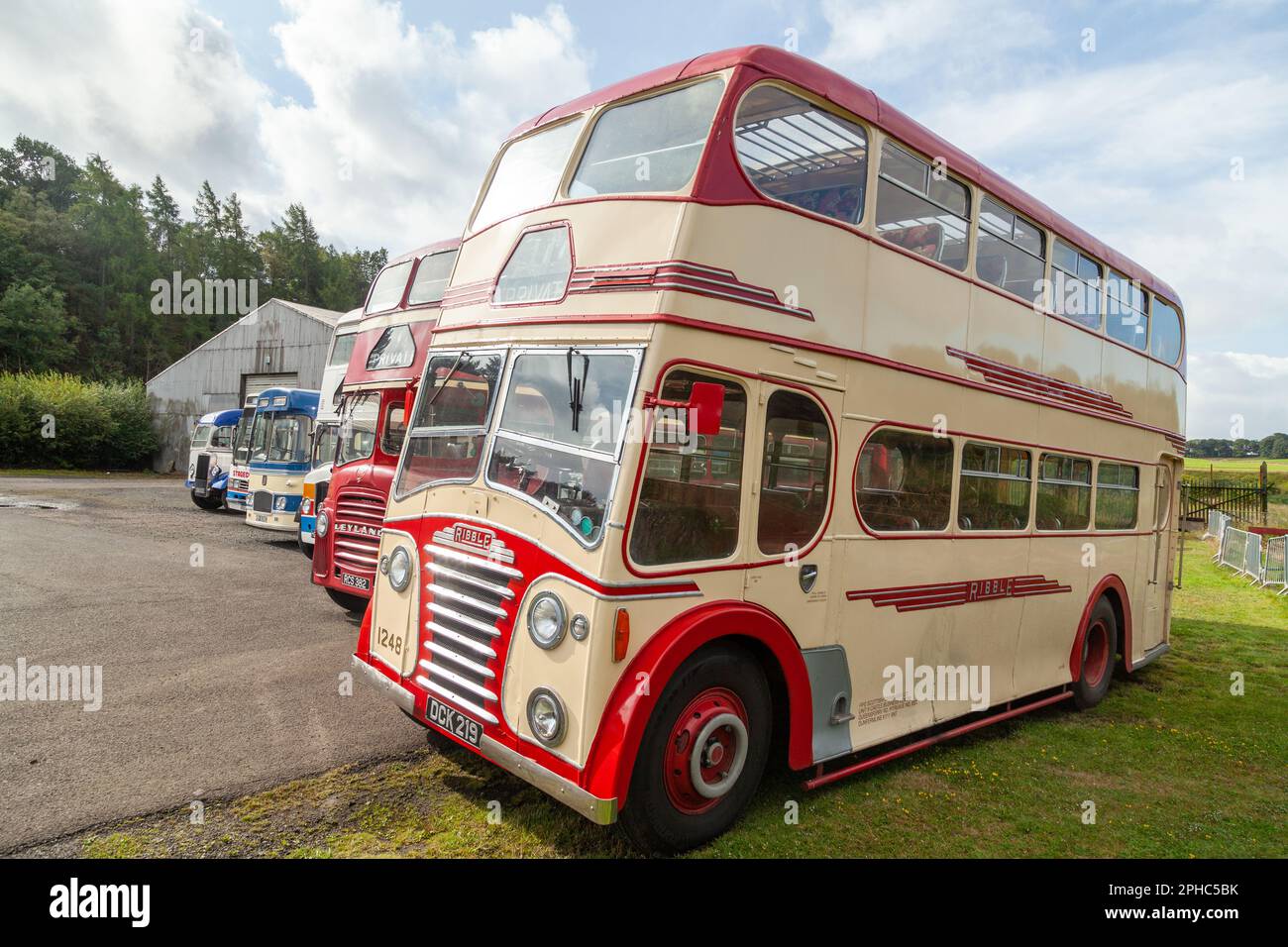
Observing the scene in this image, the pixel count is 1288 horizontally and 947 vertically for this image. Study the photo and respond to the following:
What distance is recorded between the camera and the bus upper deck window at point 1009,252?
6.19m

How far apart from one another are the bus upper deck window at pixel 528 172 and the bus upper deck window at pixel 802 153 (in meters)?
1.15

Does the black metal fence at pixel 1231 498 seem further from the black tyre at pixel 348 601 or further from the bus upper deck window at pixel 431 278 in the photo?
the black tyre at pixel 348 601

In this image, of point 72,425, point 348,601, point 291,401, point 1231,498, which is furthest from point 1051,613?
point 72,425

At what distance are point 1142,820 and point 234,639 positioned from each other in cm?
819

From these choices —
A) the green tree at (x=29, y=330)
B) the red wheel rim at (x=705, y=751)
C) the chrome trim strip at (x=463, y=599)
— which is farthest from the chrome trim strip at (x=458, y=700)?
the green tree at (x=29, y=330)

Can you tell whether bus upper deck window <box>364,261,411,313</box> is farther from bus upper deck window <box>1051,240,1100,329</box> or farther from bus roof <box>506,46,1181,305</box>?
bus upper deck window <box>1051,240,1100,329</box>

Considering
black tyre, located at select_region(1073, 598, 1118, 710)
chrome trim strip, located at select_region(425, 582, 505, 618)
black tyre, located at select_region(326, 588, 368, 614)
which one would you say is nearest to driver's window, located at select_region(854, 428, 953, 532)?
chrome trim strip, located at select_region(425, 582, 505, 618)

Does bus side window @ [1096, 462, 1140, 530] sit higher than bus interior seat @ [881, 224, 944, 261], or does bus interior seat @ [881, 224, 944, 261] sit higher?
bus interior seat @ [881, 224, 944, 261]

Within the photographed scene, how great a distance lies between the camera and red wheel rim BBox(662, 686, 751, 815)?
4.03m

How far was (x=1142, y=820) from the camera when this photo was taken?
5031 millimetres

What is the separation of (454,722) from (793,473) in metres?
2.44

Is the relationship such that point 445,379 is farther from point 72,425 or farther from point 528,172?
point 72,425

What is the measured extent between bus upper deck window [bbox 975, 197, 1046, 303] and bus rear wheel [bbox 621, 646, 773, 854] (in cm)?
398
